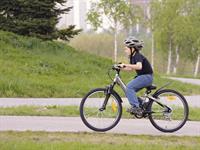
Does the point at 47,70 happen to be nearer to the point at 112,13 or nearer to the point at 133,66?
the point at 133,66

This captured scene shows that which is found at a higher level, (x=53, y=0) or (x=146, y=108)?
(x=53, y=0)

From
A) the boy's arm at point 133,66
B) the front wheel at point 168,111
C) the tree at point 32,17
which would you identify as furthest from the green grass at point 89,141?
the tree at point 32,17

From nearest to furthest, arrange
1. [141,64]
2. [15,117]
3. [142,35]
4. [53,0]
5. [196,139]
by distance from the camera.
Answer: [196,139], [141,64], [15,117], [53,0], [142,35]

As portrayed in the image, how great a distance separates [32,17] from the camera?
23297 mm

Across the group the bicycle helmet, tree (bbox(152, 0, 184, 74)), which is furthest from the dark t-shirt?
tree (bbox(152, 0, 184, 74))

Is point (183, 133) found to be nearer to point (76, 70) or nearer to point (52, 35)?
point (76, 70)

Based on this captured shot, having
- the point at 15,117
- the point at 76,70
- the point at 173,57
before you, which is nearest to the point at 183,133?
the point at 15,117

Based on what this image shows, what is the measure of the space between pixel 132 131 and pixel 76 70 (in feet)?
38.2

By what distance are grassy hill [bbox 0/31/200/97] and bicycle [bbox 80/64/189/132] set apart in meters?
6.81

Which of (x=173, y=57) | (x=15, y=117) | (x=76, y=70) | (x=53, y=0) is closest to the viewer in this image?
(x=15, y=117)

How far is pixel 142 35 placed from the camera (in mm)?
73750

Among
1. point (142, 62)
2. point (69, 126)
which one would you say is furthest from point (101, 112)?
point (142, 62)

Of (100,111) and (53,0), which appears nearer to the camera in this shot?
(100,111)

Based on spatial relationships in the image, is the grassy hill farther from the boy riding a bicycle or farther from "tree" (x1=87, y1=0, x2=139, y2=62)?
"tree" (x1=87, y1=0, x2=139, y2=62)
